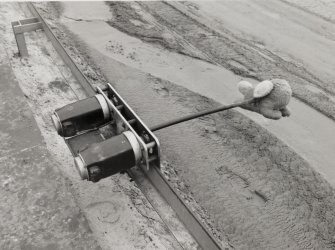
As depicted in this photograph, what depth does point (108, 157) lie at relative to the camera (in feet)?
7.18

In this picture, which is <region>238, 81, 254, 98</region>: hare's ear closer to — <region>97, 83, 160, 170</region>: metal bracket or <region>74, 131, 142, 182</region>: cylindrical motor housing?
<region>97, 83, 160, 170</region>: metal bracket

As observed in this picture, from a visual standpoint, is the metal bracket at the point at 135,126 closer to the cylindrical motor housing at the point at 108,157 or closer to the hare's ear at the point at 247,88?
the cylindrical motor housing at the point at 108,157

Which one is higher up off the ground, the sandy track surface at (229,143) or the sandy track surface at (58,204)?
the sandy track surface at (58,204)

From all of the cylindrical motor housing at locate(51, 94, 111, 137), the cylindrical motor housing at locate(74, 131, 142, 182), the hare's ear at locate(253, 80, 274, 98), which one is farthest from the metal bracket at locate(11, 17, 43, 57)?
the hare's ear at locate(253, 80, 274, 98)

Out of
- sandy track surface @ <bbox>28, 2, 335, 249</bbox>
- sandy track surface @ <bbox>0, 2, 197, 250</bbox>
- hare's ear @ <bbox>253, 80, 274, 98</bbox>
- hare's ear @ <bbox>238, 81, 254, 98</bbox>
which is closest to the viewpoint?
sandy track surface @ <bbox>0, 2, 197, 250</bbox>

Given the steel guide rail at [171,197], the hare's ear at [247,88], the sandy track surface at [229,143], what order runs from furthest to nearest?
1. the sandy track surface at [229,143]
2. the hare's ear at [247,88]
3. the steel guide rail at [171,197]

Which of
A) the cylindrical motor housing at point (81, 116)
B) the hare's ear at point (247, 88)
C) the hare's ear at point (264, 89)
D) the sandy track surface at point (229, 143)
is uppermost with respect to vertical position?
the hare's ear at point (264, 89)

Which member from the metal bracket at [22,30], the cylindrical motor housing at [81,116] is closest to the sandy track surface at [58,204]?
the cylindrical motor housing at [81,116]

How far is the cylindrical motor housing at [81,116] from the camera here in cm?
255

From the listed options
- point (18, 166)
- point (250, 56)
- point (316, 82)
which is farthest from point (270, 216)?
point (250, 56)

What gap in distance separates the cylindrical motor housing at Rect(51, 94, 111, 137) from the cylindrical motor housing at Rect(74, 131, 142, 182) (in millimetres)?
421

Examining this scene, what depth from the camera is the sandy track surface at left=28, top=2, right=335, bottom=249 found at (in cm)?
305

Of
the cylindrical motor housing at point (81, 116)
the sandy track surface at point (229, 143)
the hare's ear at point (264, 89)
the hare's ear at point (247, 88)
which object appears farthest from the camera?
the sandy track surface at point (229, 143)

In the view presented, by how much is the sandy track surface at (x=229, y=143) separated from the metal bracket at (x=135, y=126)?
0.94 m
